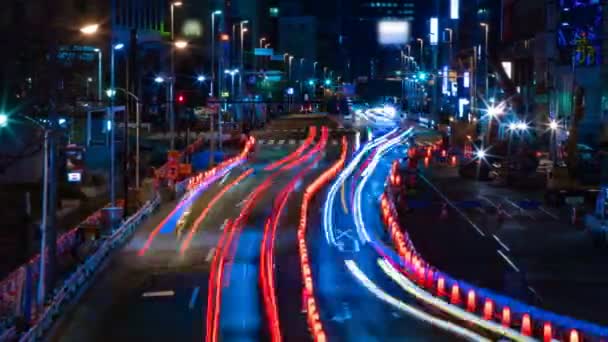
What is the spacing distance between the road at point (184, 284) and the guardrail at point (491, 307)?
3475 millimetres

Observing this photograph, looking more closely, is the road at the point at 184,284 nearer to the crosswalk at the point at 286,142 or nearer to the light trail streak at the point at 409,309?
the light trail streak at the point at 409,309

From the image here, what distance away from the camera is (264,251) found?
32.8 metres

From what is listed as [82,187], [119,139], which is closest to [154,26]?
[119,139]

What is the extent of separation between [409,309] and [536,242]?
12.6 metres

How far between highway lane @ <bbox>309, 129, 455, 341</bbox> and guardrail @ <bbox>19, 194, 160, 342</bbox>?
20.1 feet

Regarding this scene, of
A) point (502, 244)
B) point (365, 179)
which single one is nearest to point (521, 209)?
point (502, 244)

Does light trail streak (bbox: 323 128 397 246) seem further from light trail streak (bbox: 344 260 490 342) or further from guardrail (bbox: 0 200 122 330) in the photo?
guardrail (bbox: 0 200 122 330)

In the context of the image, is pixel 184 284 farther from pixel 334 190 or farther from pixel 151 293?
pixel 334 190

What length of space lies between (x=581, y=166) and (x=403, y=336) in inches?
1355

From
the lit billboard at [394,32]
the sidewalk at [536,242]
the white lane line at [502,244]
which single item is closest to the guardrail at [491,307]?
the sidewalk at [536,242]

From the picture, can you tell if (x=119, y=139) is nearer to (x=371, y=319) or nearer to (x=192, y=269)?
(x=192, y=269)

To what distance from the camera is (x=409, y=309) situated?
2344 centimetres

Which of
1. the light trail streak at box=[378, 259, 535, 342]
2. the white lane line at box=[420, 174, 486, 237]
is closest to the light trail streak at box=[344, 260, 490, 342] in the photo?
the light trail streak at box=[378, 259, 535, 342]

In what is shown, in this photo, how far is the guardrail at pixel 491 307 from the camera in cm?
1980
